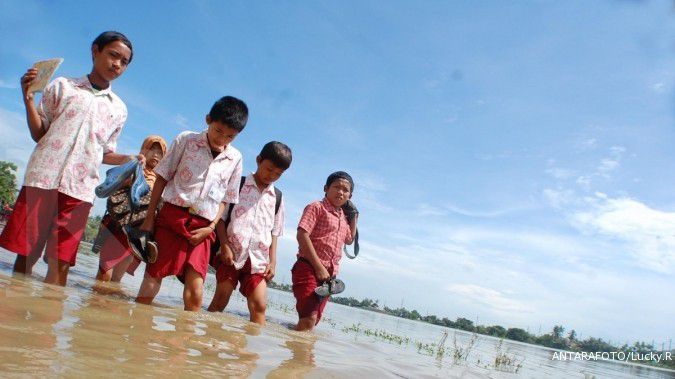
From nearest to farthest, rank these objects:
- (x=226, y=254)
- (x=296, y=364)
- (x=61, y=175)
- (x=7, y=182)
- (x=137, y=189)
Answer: (x=296, y=364) < (x=61, y=175) < (x=137, y=189) < (x=226, y=254) < (x=7, y=182)

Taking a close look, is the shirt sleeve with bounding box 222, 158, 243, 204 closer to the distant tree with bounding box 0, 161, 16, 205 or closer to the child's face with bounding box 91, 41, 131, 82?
the child's face with bounding box 91, 41, 131, 82

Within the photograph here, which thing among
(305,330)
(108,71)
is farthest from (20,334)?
(305,330)

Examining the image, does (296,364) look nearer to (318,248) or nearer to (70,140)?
(70,140)

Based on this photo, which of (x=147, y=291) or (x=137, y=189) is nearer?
(x=147, y=291)

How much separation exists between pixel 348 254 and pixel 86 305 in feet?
11.0

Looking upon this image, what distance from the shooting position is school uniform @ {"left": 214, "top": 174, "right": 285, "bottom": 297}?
418 cm

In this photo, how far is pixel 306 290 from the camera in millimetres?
4840

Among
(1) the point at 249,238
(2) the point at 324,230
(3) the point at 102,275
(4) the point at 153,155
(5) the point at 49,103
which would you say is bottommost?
(3) the point at 102,275

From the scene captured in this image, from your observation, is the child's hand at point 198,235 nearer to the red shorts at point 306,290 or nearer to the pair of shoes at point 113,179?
the pair of shoes at point 113,179

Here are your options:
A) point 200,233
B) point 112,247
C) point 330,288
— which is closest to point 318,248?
point 330,288

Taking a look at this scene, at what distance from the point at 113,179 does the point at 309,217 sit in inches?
83.3

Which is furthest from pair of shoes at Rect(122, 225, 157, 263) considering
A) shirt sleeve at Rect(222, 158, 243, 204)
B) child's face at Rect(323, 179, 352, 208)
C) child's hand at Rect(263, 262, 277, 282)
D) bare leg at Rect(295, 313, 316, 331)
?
child's face at Rect(323, 179, 352, 208)

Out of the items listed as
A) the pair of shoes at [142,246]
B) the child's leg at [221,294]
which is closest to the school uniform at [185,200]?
the pair of shoes at [142,246]

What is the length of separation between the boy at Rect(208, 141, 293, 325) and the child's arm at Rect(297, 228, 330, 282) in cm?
51
